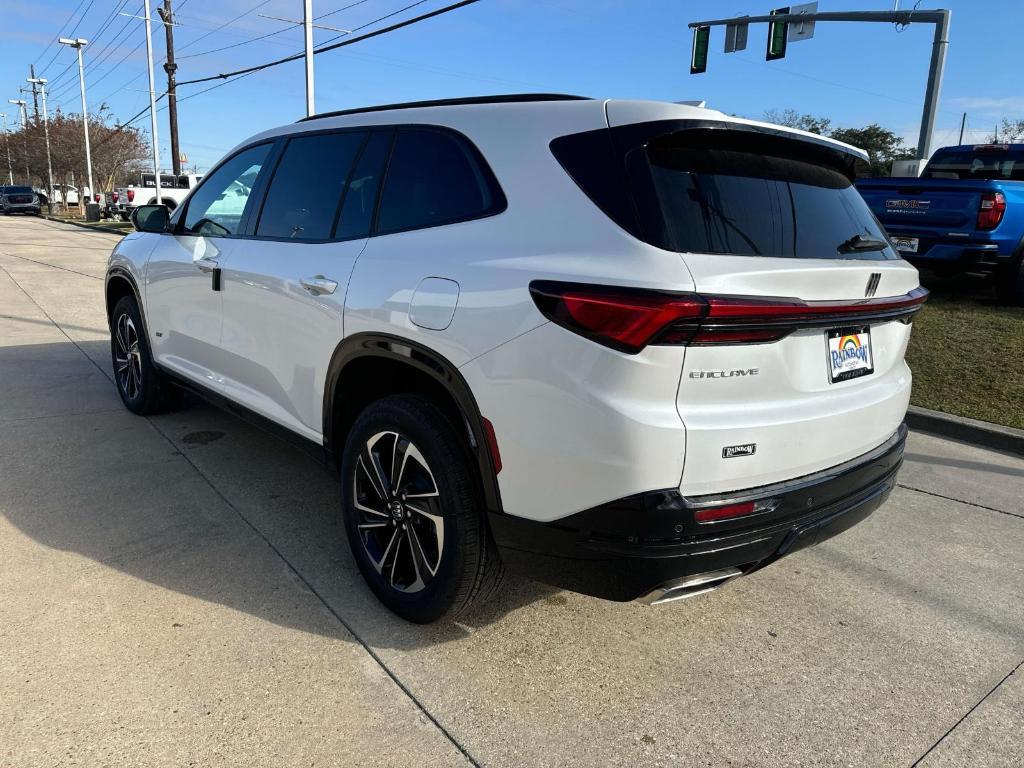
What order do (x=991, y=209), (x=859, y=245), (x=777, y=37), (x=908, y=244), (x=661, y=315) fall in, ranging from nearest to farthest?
1. (x=661, y=315)
2. (x=859, y=245)
3. (x=991, y=209)
4. (x=908, y=244)
5. (x=777, y=37)

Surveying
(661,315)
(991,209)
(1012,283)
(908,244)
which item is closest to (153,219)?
(661,315)

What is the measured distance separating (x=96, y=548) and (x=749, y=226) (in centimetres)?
299

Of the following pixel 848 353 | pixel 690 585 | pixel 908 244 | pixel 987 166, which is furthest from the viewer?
pixel 987 166

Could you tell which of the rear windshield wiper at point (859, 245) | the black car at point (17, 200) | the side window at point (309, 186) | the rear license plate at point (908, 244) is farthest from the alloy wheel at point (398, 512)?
the black car at point (17, 200)

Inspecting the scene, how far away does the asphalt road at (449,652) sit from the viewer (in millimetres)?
2254

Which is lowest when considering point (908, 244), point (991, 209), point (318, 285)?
point (318, 285)

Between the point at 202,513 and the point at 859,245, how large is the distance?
3128 mm

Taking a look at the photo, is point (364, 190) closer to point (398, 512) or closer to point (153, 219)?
point (398, 512)

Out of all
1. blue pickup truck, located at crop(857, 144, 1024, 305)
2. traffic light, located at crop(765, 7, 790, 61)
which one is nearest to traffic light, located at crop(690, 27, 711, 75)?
traffic light, located at crop(765, 7, 790, 61)

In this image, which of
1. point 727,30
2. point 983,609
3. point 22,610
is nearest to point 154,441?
point 22,610

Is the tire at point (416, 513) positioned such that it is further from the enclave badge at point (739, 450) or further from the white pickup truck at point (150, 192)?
the white pickup truck at point (150, 192)

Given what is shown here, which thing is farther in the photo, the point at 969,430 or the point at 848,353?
the point at 969,430

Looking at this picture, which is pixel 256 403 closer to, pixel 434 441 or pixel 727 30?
pixel 434 441

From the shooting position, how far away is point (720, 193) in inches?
89.1
